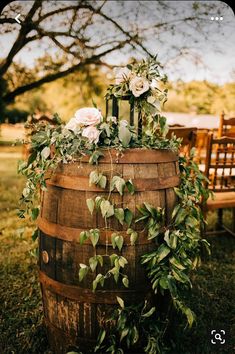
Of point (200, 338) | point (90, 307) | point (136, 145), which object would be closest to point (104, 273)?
point (90, 307)

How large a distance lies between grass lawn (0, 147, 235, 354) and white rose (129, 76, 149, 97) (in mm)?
923

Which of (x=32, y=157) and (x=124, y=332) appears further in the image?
(x=32, y=157)

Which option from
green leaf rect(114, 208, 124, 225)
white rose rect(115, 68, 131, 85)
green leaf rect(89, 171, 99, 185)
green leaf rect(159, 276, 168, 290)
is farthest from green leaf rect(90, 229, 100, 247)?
white rose rect(115, 68, 131, 85)

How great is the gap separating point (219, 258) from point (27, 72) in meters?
3.40

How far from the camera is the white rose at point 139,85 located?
5.58 ft

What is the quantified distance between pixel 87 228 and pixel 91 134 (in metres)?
0.42

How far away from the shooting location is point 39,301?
235 centimetres

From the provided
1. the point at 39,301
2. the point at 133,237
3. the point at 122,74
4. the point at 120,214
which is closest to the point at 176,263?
the point at 133,237

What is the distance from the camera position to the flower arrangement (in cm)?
154

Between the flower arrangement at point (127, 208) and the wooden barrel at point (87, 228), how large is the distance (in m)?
0.04

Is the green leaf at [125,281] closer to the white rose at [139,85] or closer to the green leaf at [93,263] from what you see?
the green leaf at [93,263]

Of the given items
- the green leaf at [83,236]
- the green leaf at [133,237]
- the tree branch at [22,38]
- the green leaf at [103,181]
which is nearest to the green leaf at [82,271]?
the green leaf at [83,236]

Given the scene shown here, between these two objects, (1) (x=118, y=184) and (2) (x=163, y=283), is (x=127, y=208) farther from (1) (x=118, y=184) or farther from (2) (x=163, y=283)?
(2) (x=163, y=283)

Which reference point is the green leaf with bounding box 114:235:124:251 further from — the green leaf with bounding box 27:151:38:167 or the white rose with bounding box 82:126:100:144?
the green leaf with bounding box 27:151:38:167
